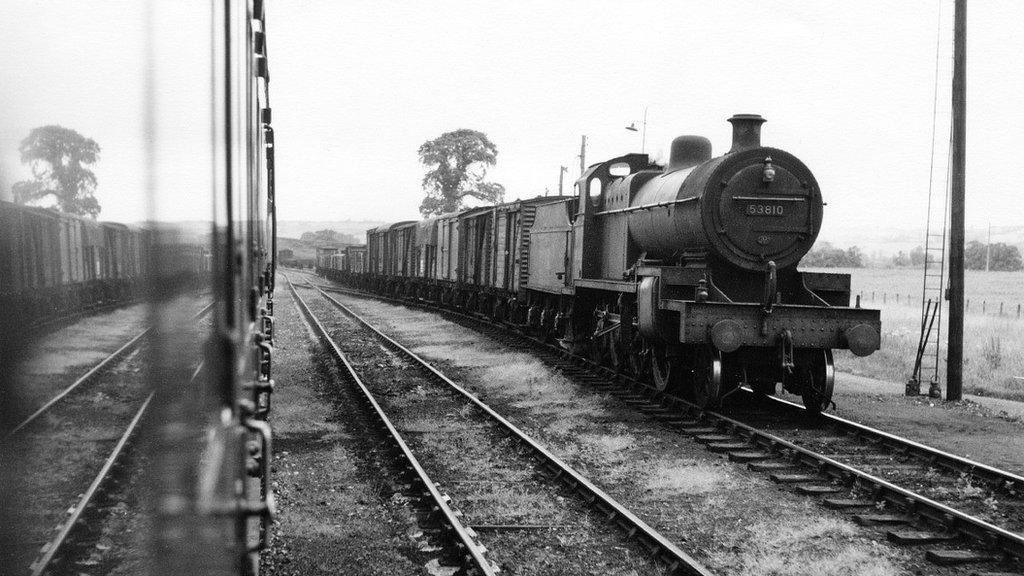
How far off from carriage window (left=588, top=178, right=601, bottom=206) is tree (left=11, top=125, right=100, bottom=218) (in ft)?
38.9

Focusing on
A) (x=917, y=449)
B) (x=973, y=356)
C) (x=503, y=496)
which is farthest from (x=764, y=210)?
(x=973, y=356)

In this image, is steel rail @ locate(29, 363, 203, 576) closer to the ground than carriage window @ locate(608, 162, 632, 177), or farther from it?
closer to the ground

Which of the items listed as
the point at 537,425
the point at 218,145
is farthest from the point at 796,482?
the point at 218,145

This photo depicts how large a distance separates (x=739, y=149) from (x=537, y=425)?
389cm

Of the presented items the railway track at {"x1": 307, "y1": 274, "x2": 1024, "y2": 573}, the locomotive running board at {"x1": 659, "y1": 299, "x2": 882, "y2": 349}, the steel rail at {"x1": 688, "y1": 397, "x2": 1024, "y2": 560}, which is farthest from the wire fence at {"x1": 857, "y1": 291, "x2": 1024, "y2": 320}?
the steel rail at {"x1": 688, "y1": 397, "x2": 1024, "y2": 560}

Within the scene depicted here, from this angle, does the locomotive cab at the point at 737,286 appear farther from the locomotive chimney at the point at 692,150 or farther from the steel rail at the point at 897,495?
the steel rail at the point at 897,495

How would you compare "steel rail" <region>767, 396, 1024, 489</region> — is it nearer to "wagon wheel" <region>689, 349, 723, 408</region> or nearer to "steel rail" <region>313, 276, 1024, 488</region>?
"steel rail" <region>313, 276, 1024, 488</region>

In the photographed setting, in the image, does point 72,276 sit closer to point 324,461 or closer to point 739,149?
point 324,461

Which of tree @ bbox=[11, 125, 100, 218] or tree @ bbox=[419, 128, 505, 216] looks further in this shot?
tree @ bbox=[419, 128, 505, 216]

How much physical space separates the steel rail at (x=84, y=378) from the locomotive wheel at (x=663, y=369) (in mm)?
9037

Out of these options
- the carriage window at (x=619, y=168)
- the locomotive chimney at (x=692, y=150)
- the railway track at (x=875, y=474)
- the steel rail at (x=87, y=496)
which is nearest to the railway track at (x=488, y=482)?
the railway track at (x=875, y=474)

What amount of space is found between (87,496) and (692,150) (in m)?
10.1

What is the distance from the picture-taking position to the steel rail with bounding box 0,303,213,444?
141 cm

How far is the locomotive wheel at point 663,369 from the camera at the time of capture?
10.5m
